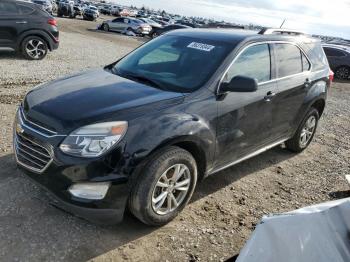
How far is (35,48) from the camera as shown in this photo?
38.1ft

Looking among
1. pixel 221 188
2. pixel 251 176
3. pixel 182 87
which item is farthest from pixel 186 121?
pixel 251 176

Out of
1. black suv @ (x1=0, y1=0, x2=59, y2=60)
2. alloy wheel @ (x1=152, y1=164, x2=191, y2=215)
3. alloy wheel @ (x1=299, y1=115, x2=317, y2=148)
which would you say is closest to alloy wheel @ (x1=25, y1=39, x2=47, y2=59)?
black suv @ (x1=0, y1=0, x2=59, y2=60)

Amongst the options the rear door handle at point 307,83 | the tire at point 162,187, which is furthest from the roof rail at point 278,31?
the tire at point 162,187

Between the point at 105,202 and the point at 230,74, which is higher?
the point at 230,74

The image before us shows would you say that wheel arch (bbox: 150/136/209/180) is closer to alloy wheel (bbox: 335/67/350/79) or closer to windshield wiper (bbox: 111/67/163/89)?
windshield wiper (bbox: 111/67/163/89)

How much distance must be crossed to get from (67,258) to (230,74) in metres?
2.40

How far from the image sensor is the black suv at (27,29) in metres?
10.9

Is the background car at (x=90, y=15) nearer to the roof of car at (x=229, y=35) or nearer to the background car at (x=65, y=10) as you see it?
the background car at (x=65, y=10)

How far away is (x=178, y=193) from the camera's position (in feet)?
12.8

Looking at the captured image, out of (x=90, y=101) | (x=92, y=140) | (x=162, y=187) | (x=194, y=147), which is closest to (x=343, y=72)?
(x=194, y=147)

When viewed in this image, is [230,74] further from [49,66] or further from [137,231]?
[49,66]

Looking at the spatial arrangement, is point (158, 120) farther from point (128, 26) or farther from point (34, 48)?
point (128, 26)

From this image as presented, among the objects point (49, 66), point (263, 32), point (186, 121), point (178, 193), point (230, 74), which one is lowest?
point (49, 66)

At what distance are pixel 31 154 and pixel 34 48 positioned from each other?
29.5ft
